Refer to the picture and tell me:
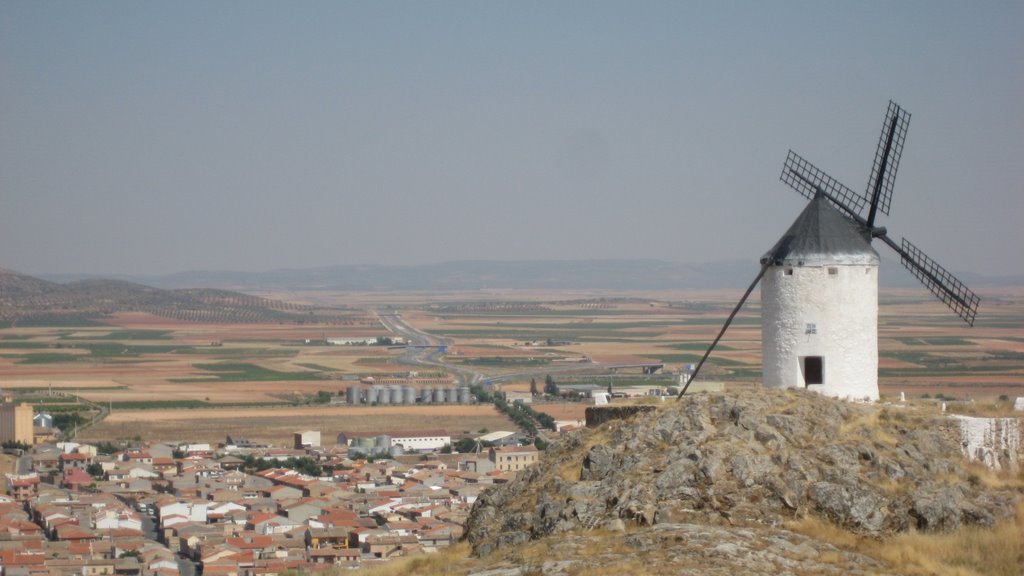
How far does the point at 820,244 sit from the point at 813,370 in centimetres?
197

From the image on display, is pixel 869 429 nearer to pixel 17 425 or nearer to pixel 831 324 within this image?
pixel 831 324

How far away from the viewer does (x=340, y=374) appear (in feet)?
400

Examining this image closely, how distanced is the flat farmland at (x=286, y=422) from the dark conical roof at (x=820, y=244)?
54.2 meters

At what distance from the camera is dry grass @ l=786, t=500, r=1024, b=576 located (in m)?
17.0

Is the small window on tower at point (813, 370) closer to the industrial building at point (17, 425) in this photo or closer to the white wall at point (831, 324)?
the white wall at point (831, 324)

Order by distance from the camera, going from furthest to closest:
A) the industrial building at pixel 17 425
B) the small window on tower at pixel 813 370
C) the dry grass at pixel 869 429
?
1. the industrial building at pixel 17 425
2. the small window on tower at pixel 813 370
3. the dry grass at pixel 869 429

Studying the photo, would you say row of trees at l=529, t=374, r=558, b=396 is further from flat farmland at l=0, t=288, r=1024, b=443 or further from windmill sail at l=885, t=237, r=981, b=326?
windmill sail at l=885, t=237, r=981, b=326

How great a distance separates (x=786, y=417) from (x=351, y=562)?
2165cm

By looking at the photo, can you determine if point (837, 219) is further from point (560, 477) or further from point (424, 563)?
point (424, 563)

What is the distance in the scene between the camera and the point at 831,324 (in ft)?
75.0

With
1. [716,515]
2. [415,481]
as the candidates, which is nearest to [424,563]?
[716,515]

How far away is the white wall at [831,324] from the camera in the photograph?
22891 millimetres

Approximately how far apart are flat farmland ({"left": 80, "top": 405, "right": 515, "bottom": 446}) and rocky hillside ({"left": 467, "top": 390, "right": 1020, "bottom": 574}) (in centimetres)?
5621

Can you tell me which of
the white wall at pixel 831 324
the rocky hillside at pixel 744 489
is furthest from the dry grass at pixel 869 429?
the white wall at pixel 831 324
